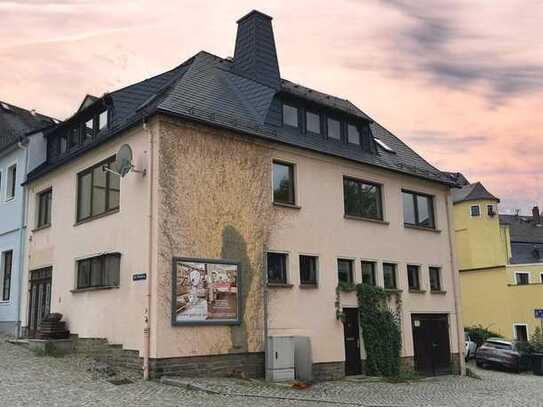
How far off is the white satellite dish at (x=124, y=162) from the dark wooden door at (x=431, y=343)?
11.5 m

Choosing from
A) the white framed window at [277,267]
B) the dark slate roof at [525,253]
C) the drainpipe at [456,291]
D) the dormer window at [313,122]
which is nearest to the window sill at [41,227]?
the white framed window at [277,267]

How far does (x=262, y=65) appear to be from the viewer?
22969 millimetres

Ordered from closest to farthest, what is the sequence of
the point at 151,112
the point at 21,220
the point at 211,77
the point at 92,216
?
the point at 151,112 → the point at 92,216 → the point at 211,77 → the point at 21,220

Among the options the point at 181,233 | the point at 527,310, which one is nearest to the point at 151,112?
the point at 181,233

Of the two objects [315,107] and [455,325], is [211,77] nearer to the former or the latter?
[315,107]

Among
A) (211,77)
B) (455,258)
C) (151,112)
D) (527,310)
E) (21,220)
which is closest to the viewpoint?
(151,112)

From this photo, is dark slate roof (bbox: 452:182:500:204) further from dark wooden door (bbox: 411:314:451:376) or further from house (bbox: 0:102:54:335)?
house (bbox: 0:102:54:335)

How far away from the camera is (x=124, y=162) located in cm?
1642

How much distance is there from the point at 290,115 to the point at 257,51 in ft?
13.7

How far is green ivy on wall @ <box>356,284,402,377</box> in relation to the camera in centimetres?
1970

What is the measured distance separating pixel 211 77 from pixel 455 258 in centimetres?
1186

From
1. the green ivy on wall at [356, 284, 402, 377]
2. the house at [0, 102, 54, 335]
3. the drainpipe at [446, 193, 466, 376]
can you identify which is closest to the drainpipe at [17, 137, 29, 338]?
the house at [0, 102, 54, 335]

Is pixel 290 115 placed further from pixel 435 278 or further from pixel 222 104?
pixel 435 278

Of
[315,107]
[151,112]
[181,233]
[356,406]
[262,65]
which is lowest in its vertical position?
[356,406]
